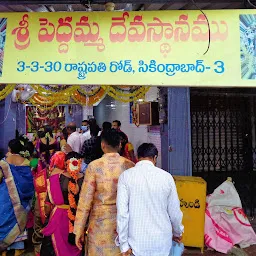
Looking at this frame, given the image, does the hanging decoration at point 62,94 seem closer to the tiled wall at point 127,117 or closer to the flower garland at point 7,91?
the tiled wall at point 127,117

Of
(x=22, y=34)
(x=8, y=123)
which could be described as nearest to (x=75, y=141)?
(x=8, y=123)

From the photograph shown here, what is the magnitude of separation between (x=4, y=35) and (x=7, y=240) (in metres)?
2.73

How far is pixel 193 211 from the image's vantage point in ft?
14.5

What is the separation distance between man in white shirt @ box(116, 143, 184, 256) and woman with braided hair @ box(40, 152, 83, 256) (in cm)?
86

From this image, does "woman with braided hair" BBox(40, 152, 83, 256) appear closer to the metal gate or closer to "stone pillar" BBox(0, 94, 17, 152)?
the metal gate

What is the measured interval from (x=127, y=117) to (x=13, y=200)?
7.60m

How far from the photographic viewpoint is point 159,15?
3.01 m

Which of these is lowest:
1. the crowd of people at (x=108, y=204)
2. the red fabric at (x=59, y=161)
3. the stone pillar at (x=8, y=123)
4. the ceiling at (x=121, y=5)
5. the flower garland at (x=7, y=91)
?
the crowd of people at (x=108, y=204)

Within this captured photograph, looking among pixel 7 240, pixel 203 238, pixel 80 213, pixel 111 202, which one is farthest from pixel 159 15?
pixel 7 240

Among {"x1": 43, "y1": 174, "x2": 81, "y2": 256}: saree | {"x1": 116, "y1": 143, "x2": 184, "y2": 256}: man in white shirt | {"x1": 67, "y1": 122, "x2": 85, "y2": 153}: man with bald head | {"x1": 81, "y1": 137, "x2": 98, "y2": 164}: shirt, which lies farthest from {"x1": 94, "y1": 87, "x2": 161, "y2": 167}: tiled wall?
{"x1": 116, "y1": 143, "x2": 184, "y2": 256}: man in white shirt

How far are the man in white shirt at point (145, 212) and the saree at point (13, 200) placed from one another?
2.10m

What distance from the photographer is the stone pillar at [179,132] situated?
5430 millimetres

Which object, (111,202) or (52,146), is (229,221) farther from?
(52,146)

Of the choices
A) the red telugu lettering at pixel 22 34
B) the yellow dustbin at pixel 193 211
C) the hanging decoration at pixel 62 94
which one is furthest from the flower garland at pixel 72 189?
the hanging decoration at pixel 62 94
